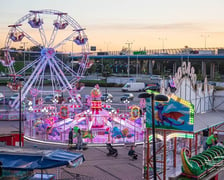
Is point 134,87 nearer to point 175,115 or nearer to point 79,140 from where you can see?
point 79,140

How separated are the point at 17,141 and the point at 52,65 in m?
13.1

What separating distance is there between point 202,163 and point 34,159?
6190 millimetres

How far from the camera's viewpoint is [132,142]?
23.9 m

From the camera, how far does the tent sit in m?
12.6

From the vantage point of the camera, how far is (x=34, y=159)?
13031 millimetres

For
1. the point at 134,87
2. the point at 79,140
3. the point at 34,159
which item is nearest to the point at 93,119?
the point at 79,140

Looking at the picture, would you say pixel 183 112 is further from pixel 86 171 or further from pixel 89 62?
pixel 89 62

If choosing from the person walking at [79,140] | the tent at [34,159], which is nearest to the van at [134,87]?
the person walking at [79,140]

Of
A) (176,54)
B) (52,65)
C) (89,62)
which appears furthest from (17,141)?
(176,54)

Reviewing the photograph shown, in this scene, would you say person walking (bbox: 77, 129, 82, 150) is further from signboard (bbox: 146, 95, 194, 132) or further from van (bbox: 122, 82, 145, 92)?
van (bbox: 122, 82, 145, 92)

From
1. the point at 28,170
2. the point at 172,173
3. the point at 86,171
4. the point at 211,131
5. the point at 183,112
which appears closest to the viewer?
the point at 28,170

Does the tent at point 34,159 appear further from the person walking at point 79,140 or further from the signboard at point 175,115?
the person walking at point 79,140

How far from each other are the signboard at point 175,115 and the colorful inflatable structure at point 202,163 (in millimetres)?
888

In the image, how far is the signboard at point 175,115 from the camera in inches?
566
